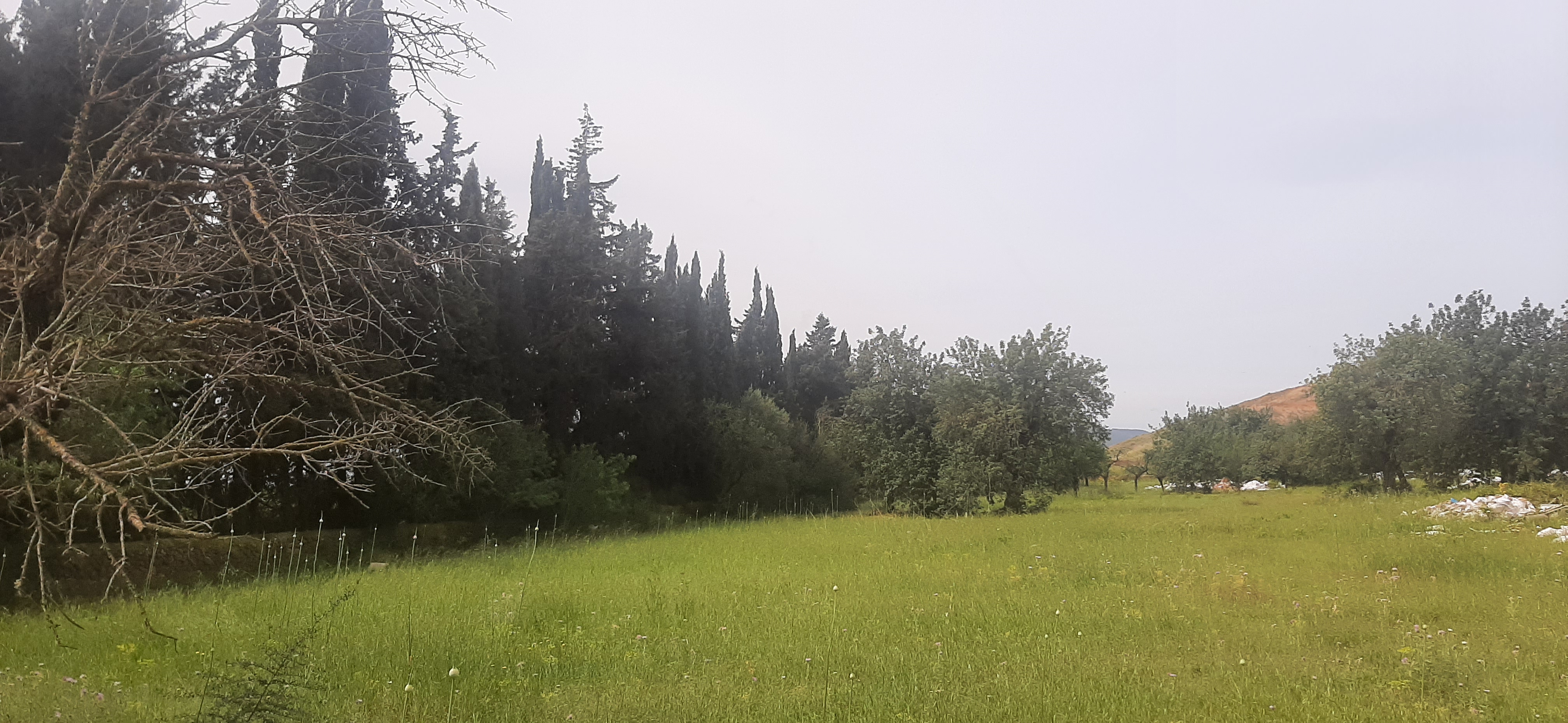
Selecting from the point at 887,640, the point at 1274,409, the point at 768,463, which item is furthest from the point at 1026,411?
the point at 1274,409

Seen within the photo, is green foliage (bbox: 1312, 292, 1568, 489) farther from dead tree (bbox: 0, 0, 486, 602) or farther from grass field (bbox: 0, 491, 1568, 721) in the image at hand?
dead tree (bbox: 0, 0, 486, 602)

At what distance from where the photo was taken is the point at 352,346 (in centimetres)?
415

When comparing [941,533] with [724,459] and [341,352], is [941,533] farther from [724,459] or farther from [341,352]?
[724,459]

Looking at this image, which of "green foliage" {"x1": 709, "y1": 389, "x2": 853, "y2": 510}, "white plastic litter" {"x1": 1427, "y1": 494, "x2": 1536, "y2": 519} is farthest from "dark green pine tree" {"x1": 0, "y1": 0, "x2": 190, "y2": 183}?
"white plastic litter" {"x1": 1427, "y1": 494, "x2": 1536, "y2": 519}

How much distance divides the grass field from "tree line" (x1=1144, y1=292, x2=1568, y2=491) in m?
22.6

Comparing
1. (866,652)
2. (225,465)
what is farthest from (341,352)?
(866,652)

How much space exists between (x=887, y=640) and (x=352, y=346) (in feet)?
17.5

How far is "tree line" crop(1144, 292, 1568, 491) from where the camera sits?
31.7 meters

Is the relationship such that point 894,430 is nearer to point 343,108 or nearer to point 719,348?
point 719,348

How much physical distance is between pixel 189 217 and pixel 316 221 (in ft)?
Result: 1.54

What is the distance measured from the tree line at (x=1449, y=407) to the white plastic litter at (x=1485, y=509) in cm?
1612

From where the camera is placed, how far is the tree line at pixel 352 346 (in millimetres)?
3275

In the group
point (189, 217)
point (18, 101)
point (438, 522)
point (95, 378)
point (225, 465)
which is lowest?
point (438, 522)

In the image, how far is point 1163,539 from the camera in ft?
50.0
